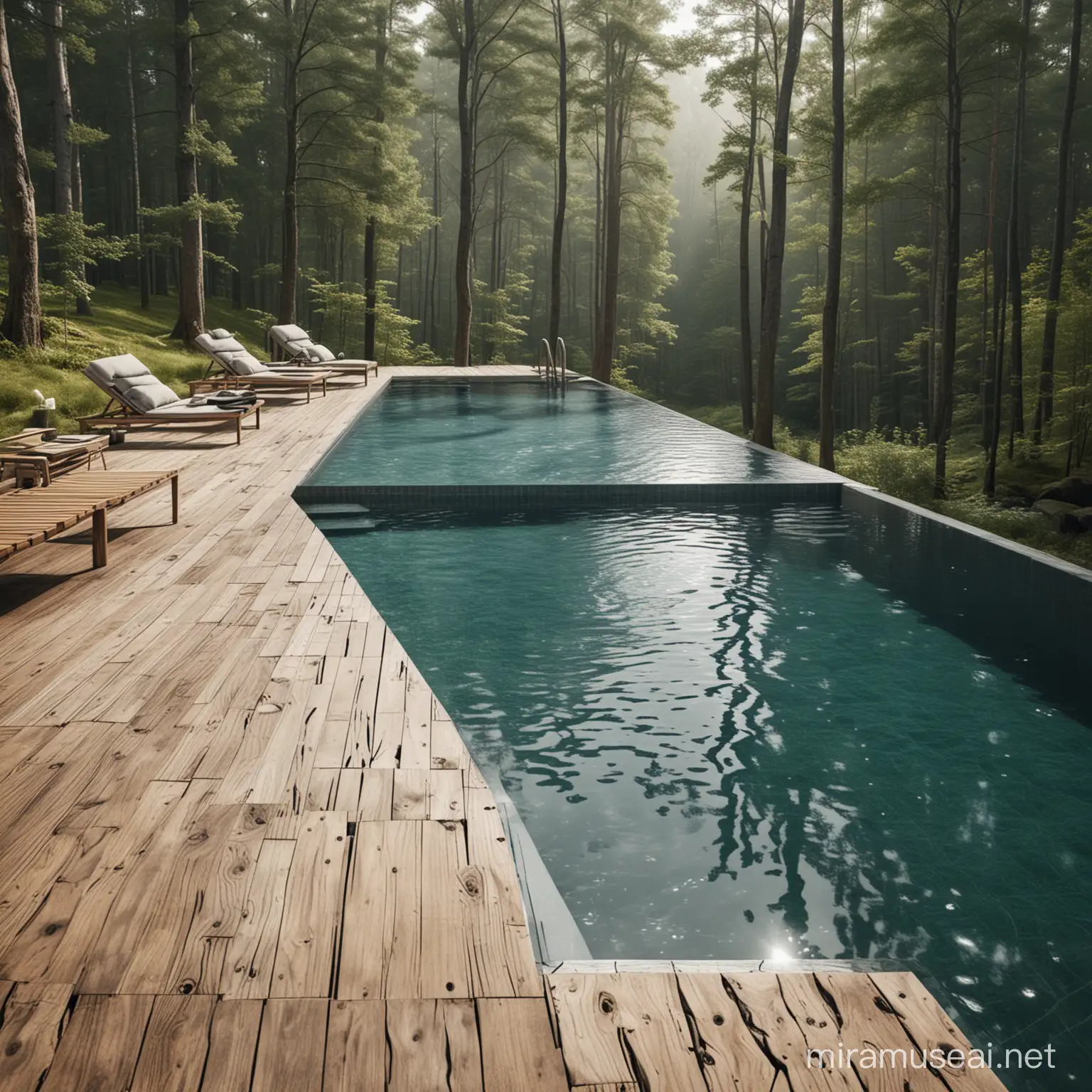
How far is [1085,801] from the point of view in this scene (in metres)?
3.31

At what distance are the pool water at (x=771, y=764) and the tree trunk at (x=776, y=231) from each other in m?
8.36

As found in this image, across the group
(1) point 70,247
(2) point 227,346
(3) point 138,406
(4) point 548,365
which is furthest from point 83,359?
(4) point 548,365

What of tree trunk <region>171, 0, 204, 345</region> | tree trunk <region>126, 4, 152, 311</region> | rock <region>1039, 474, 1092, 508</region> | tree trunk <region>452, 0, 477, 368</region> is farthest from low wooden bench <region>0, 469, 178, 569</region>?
tree trunk <region>126, 4, 152, 311</region>

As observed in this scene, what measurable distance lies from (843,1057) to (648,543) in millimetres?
4949

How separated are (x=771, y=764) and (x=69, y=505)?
3.15 meters

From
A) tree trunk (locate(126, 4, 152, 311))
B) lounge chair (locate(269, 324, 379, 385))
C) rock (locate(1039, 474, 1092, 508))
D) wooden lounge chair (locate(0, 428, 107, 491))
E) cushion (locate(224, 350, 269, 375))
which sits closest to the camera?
wooden lounge chair (locate(0, 428, 107, 491))

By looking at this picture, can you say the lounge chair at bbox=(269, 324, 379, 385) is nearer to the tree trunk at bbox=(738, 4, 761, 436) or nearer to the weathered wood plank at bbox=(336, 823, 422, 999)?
the tree trunk at bbox=(738, 4, 761, 436)

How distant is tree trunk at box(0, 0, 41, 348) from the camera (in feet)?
36.6

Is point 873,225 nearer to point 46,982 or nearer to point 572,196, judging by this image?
point 572,196

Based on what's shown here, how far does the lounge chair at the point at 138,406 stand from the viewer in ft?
27.6

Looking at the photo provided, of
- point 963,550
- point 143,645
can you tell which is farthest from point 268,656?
point 963,550

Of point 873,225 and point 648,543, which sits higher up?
point 873,225

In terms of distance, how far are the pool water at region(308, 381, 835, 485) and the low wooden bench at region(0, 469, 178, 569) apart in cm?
197

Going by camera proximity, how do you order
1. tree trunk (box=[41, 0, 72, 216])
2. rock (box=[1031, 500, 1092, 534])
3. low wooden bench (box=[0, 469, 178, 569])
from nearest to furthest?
low wooden bench (box=[0, 469, 178, 569]) → rock (box=[1031, 500, 1092, 534]) → tree trunk (box=[41, 0, 72, 216])
